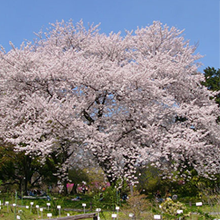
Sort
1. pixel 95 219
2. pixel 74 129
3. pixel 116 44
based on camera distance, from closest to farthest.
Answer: pixel 95 219
pixel 74 129
pixel 116 44

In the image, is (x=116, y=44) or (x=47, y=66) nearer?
(x=47, y=66)

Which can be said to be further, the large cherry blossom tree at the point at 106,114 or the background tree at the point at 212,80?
the background tree at the point at 212,80

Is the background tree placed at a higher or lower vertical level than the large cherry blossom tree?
higher

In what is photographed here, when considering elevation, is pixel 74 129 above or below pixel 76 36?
below

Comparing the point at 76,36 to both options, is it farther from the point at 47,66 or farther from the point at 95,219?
the point at 95,219

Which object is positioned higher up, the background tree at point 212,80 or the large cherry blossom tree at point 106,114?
the background tree at point 212,80

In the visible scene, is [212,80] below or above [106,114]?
above

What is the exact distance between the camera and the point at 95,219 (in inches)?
252

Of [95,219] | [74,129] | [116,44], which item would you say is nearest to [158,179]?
[74,129]

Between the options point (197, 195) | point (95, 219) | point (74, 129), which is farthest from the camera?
point (197, 195)

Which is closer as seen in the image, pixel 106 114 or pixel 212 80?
pixel 106 114

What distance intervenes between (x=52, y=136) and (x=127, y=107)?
3862 millimetres

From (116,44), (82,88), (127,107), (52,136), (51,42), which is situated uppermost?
(51,42)

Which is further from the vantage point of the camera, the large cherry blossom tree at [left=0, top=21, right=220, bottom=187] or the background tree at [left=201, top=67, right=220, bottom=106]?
the background tree at [left=201, top=67, right=220, bottom=106]
